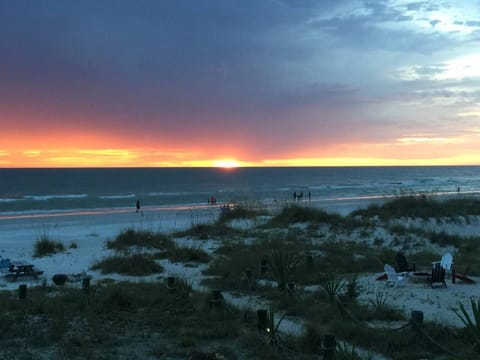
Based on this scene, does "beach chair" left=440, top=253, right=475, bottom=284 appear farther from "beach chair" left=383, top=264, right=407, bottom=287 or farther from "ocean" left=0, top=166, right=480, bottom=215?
"ocean" left=0, top=166, right=480, bottom=215

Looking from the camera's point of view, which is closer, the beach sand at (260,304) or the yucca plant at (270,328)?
the yucca plant at (270,328)

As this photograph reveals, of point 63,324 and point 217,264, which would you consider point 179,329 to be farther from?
point 217,264

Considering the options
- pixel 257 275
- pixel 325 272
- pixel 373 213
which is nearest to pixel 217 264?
pixel 257 275

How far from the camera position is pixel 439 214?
1880cm

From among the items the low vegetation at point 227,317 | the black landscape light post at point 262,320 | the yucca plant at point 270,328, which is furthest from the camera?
the black landscape light post at point 262,320

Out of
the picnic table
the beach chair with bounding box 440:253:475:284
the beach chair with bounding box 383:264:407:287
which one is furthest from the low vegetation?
the beach chair with bounding box 440:253:475:284

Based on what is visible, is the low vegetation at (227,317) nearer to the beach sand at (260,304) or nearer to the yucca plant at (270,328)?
the yucca plant at (270,328)

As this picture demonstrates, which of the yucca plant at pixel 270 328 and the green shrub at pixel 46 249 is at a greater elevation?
the yucca plant at pixel 270 328

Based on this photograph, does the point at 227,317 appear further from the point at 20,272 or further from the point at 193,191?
the point at 193,191

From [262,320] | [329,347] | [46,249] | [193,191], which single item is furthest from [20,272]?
[193,191]

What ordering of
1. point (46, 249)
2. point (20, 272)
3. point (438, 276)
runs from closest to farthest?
point (438, 276) → point (20, 272) → point (46, 249)

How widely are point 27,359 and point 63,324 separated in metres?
1.23

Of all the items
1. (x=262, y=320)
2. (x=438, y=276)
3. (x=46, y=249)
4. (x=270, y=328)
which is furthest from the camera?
(x=46, y=249)

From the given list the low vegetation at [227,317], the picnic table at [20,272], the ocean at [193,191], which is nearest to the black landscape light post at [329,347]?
the low vegetation at [227,317]
